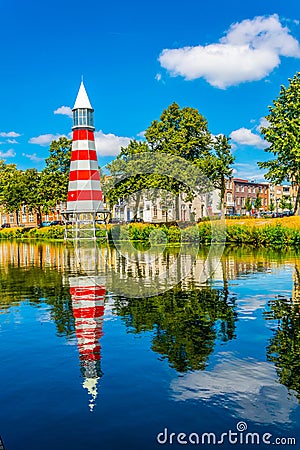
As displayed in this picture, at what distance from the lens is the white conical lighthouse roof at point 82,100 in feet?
180

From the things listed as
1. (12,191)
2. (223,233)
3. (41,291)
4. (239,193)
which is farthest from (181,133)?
(239,193)

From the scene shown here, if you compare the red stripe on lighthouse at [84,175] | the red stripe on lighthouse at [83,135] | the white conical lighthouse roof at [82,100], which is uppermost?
the white conical lighthouse roof at [82,100]

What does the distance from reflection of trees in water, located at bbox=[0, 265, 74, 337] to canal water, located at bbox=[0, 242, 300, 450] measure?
3.9 inches

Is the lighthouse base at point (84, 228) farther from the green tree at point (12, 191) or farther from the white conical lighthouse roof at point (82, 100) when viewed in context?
the green tree at point (12, 191)

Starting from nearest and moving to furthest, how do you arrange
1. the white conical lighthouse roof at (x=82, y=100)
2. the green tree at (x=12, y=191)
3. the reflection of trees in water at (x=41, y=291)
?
the reflection of trees in water at (x=41, y=291) → the white conical lighthouse roof at (x=82, y=100) → the green tree at (x=12, y=191)

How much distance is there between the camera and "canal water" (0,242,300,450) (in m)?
6.41

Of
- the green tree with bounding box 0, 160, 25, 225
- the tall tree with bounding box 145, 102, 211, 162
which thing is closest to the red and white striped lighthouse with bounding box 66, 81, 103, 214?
the tall tree with bounding box 145, 102, 211, 162

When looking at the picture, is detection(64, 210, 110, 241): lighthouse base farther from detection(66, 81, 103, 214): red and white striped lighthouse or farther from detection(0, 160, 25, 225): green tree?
detection(0, 160, 25, 225): green tree

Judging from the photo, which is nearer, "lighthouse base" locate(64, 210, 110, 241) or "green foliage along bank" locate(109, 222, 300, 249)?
"green foliage along bank" locate(109, 222, 300, 249)

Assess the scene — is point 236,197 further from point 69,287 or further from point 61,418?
point 61,418

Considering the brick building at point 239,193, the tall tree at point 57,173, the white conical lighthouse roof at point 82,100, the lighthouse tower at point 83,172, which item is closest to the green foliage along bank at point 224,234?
the lighthouse tower at point 83,172

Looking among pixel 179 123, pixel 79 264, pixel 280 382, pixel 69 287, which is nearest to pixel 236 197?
pixel 179 123

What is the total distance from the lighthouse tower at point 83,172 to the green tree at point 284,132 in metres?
18.4

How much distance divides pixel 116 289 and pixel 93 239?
3784cm
